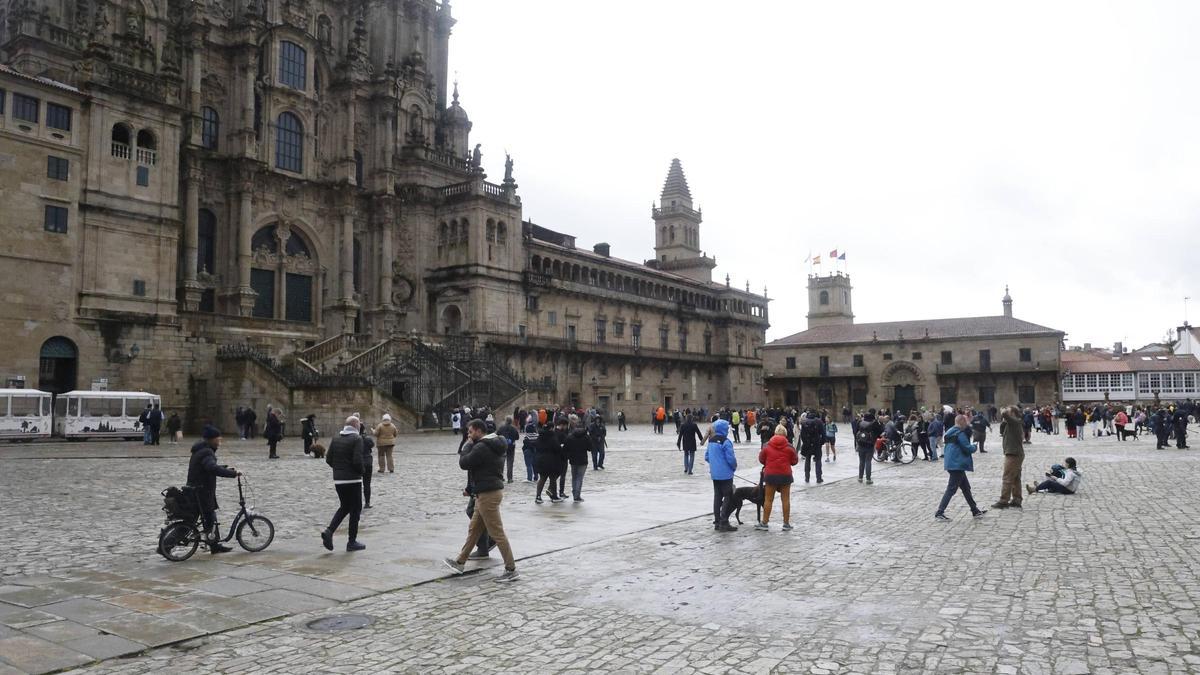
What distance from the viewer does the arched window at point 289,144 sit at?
4553 centimetres

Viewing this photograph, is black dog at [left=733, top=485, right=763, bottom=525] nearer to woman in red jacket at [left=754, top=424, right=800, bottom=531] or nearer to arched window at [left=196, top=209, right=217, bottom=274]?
woman in red jacket at [left=754, top=424, right=800, bottom=531]

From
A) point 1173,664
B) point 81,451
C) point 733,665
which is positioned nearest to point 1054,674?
point 1173,664

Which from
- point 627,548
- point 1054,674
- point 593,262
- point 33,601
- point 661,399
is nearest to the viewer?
point 1054,674

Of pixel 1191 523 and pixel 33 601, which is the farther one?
pixel 1191 523

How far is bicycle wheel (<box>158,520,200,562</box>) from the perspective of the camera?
9.30m

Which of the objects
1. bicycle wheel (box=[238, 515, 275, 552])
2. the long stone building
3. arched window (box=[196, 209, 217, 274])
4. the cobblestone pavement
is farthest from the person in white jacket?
arched window (box=[196, 209, 217, 274])

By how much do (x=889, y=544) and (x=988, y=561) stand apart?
4.56 feet

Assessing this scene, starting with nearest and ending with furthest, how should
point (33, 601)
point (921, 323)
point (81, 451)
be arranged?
point (33, 601), point (81, 451), point (921, 323)

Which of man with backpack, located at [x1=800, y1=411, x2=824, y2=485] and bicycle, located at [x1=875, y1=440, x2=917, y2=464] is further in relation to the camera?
bicycle, located at [x1=875, y1=440, x2=917, y2=464]

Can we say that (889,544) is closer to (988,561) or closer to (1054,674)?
(988,561)

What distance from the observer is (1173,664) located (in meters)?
5.82

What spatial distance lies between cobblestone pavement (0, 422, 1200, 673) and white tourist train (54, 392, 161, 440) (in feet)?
61.1

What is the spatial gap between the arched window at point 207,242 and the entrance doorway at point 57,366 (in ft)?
35.2

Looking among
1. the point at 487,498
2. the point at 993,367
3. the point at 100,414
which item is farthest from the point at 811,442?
the point at 993,367
